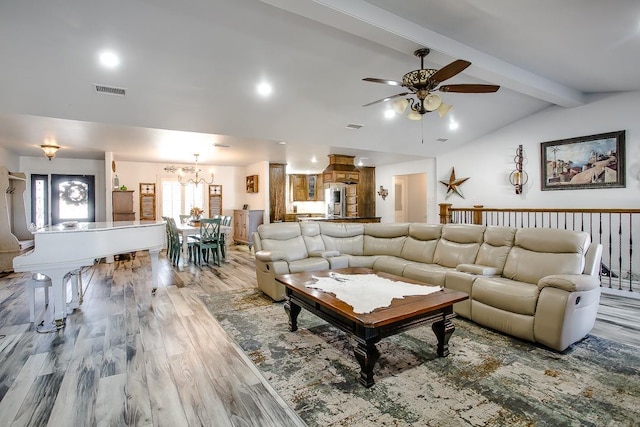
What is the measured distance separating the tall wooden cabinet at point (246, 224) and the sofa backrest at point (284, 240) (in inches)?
148

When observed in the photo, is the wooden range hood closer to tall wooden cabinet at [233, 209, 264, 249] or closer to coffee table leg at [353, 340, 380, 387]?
tall wooden cabinet at [233, 209, 264, 249]

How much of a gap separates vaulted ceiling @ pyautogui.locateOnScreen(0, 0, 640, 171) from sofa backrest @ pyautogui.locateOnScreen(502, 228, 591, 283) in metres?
2.17

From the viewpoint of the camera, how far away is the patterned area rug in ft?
6.12

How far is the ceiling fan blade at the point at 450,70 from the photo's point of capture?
8.82 ft

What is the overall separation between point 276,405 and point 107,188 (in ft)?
23.6

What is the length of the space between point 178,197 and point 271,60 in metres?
6.74

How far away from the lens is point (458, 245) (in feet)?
13.7

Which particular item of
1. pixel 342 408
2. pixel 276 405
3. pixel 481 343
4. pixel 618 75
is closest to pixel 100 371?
pixel 276 405

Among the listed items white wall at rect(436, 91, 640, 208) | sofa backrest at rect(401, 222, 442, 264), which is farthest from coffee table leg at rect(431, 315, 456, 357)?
white wall at rect(436, 91, 640, 208)

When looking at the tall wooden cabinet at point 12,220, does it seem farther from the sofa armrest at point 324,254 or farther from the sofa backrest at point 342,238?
Result: the sofa backrest at point 342,238

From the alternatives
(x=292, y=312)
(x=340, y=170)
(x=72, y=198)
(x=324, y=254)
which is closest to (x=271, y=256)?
(x=324, y=254)

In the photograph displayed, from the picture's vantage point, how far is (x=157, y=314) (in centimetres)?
363

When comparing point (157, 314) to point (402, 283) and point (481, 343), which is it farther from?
point (481, 343)

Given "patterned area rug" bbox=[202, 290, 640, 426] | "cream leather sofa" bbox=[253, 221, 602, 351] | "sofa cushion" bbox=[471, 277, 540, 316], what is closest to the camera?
"patterned area rug" bbox=[202, 290, 640, 426]
